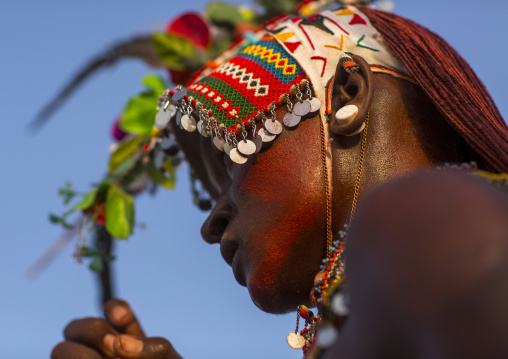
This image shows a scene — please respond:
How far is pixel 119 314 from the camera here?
311 centimetres

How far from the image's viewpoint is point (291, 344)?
7.43 feet

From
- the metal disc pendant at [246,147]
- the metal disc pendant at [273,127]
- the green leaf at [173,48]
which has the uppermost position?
the green leaf at [173,48]

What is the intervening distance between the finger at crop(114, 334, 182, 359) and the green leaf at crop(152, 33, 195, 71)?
→ 5.53ft

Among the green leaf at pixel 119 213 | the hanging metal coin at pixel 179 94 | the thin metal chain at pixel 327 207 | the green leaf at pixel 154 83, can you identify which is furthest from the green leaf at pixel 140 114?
the thin metal chain at pixel 327 207

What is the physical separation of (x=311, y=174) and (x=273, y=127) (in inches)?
8.7

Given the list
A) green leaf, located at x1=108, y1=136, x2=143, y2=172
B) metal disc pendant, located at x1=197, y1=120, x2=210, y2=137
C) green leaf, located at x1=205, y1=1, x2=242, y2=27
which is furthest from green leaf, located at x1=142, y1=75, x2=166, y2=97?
metal disc pendant, located at x1=197, y1=120, x2=210, y2=137

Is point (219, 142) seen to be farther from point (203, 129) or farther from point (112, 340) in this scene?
point (112, 340)

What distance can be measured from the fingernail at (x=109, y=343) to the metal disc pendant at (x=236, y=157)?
104 centimetres

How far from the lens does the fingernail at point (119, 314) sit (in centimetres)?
309

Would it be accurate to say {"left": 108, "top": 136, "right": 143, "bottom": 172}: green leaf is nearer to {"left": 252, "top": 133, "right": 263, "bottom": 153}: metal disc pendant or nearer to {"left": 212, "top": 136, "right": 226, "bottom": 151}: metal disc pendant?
{"left": 212, "top": 136, "right": 226, "bottom": 151}: metal disc pendant

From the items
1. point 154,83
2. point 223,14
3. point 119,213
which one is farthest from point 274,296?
point 223,14

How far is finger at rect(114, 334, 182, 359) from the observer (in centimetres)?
282

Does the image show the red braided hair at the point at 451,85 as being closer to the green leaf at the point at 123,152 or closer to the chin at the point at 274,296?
the chin at the point at 274,296

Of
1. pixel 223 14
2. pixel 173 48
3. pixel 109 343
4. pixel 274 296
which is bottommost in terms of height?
pixel 109 343
